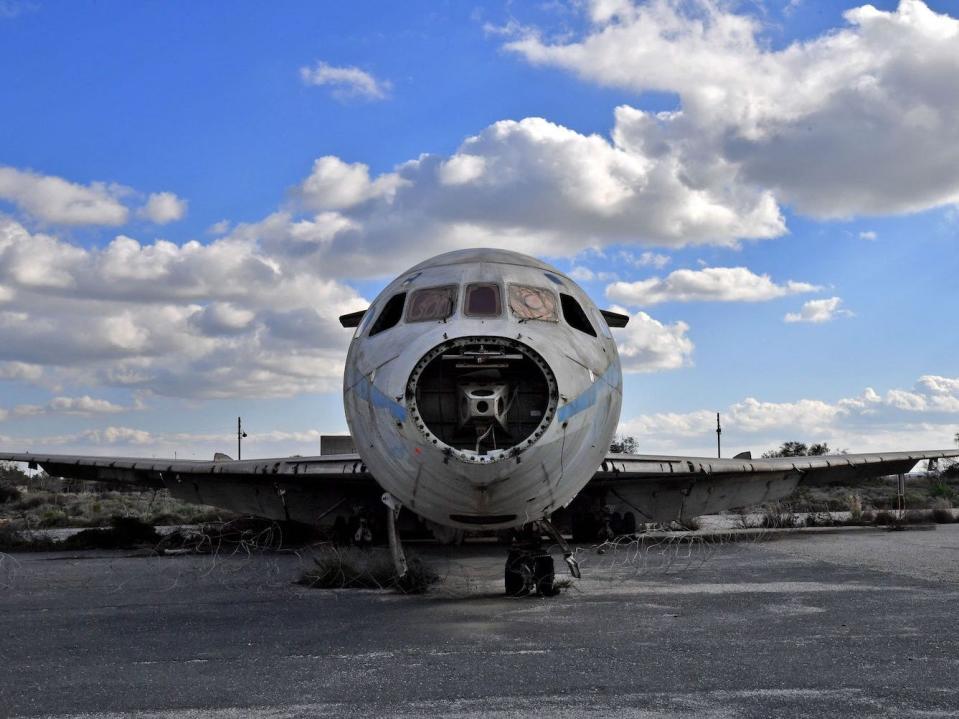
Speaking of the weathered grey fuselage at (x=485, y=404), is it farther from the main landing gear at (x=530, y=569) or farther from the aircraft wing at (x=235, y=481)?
the aircraft wing at (x=235, y=481)

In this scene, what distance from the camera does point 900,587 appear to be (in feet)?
35.0

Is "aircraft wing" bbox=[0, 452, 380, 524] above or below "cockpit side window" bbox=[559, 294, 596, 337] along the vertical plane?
below

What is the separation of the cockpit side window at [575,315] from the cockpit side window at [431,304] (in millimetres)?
1095

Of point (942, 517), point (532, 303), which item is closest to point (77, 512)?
point (942, 517)

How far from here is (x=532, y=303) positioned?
9094 millimetres

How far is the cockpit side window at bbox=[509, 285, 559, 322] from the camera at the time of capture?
885 cm

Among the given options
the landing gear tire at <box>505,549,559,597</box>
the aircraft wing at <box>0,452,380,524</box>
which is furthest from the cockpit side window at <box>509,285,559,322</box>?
the aircraft wing at <box>0,452,380,524</box>

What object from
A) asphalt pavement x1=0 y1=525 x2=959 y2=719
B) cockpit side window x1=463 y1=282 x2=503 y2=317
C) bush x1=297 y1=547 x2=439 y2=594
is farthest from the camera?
bush x1=297 y1=547 x2=439 y2=594

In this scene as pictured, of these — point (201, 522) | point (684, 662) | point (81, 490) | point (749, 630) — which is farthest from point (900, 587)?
point (81, 490)

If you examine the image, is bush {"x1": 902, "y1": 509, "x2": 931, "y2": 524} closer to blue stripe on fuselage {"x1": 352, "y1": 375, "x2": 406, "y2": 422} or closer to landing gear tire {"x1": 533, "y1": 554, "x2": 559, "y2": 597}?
landing gear tire {"x1": 533, "y1": 554, "x2": 559, "y2": 597}

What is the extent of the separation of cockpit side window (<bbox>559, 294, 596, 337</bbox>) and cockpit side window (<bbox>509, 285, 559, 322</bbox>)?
15 cm

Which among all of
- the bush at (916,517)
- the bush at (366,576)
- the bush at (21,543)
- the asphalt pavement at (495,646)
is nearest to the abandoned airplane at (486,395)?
the bush at (366,576)

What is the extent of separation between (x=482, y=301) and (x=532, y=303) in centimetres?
50

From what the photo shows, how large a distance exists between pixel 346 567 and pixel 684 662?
7.02 metres
